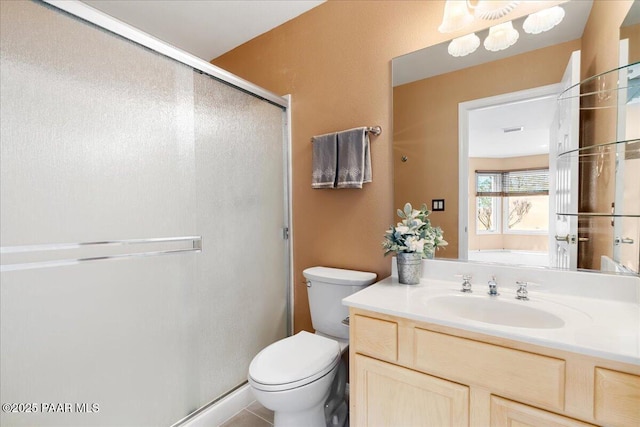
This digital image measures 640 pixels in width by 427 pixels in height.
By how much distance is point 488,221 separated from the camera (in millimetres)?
1432

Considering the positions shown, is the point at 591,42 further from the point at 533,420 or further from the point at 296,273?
the point at 296,273

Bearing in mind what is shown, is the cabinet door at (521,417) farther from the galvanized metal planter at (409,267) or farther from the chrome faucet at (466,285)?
the galvanized metal planter at (409,267)

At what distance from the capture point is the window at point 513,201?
1301 millimetres

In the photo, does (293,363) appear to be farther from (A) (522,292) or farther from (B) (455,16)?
(B) (455,16)

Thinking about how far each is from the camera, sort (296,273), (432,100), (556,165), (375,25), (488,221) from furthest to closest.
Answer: (296,273) → (375,25) → (432,100) → (488,221) → (556,165)

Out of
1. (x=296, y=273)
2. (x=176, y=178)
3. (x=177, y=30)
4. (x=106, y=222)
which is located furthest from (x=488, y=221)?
(x=177, y=30)

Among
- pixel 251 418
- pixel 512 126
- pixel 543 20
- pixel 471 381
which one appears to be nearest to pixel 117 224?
pixel 251 418

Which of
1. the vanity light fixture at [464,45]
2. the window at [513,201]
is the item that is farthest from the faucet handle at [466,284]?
the vanity light fixture at [464,45]

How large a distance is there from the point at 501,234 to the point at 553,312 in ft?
1.37

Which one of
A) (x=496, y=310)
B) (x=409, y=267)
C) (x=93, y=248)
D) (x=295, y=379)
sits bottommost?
(x=295, y=379)

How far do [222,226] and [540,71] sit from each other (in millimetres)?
1715

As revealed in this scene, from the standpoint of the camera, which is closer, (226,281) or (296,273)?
(226,281)

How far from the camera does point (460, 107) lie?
1.48 m

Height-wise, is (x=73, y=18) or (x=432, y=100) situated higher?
(x=73, y=18)
